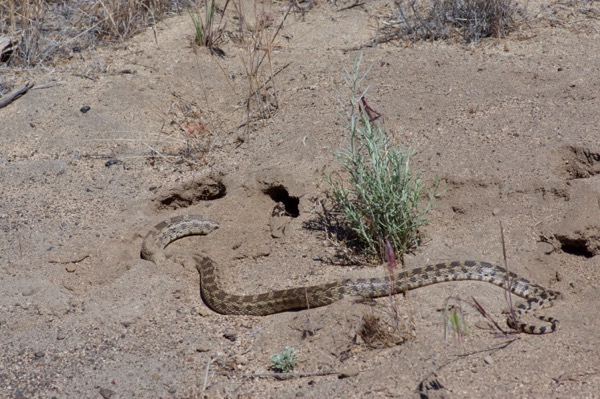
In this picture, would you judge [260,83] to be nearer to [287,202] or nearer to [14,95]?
[287,202]

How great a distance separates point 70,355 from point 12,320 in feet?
2.64

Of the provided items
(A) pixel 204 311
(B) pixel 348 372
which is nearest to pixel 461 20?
(A) pixel 204 311

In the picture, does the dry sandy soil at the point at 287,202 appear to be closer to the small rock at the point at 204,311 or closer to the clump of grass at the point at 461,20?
the small rock at the point at 204,311

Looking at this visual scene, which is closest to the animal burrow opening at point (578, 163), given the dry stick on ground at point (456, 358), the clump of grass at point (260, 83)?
the dry stick on ground at point (456, 358)

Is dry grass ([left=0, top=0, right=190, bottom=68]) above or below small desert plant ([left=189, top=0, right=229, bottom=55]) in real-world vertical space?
below

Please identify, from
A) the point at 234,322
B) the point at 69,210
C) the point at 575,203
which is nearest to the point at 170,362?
the point at 234,322

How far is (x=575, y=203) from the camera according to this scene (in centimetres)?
754

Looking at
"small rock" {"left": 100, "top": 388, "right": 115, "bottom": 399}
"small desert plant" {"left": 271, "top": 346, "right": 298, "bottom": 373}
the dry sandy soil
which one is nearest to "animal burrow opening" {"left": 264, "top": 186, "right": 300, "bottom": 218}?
the dry sandy soil

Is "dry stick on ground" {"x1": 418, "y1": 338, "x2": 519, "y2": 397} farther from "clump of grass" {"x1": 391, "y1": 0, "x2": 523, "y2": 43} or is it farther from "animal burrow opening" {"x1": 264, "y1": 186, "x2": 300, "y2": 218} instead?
"clump of grass" {"x1": 391, "y1": 0, "x2": 523, "y2": 43}

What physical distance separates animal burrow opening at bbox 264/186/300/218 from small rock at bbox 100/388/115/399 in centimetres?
297

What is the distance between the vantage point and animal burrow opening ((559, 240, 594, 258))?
24.2 feet

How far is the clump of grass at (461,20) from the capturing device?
414 inches

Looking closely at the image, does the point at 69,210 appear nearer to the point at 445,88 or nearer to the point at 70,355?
the point at 70,355

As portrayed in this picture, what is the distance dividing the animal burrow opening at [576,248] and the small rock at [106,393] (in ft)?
13.5
